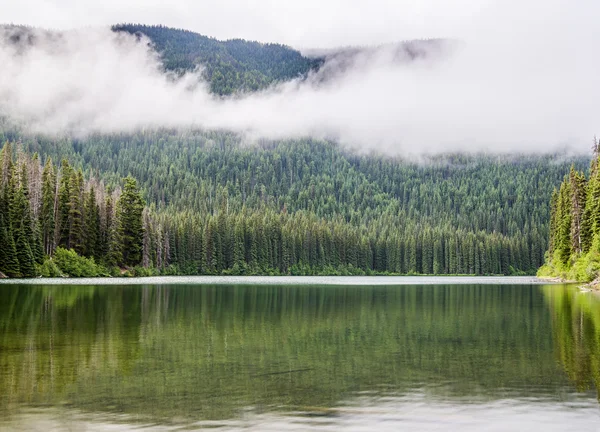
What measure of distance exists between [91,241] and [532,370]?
359ft

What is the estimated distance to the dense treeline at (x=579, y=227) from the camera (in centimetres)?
9131

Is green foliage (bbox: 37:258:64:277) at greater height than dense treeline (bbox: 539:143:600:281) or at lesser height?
lesser

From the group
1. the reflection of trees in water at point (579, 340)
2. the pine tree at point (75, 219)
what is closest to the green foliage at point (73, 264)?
the pine tree at point (75, 219)

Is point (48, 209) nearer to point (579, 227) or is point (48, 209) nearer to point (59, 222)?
point (59, 222)

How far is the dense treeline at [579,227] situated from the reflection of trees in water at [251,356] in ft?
159

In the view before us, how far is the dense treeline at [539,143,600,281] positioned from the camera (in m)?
91.3

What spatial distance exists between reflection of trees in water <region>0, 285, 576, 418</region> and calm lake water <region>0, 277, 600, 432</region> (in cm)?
7

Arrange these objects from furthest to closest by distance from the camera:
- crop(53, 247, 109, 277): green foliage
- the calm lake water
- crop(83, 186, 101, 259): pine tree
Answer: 1. crop(83, 186, 101, 259): pine tree
2. crop(53, 247, 109, 277): green foliage
3. the calm lake water

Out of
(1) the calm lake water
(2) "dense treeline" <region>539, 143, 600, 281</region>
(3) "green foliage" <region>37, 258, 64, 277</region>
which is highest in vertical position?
(2) "dense treeline" <region>539, 143, 600, 281</region>

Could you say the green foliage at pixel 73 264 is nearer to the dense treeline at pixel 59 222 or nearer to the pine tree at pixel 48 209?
the dense treeline at pixel 59 222

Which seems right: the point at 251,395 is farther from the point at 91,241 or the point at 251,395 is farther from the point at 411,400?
the point at 91,241

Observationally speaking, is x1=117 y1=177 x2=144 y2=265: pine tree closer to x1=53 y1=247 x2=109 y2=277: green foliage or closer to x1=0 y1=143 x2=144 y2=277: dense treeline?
x1=0 y1=143 x2=144 y2=277: dense treeline

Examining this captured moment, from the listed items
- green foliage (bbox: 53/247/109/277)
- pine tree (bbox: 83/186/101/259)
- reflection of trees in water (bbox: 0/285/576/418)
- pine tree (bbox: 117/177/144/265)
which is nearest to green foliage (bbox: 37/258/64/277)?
green foliage (bbox: 53/247/109/277)

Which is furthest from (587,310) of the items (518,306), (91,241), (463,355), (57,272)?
(91,241)
